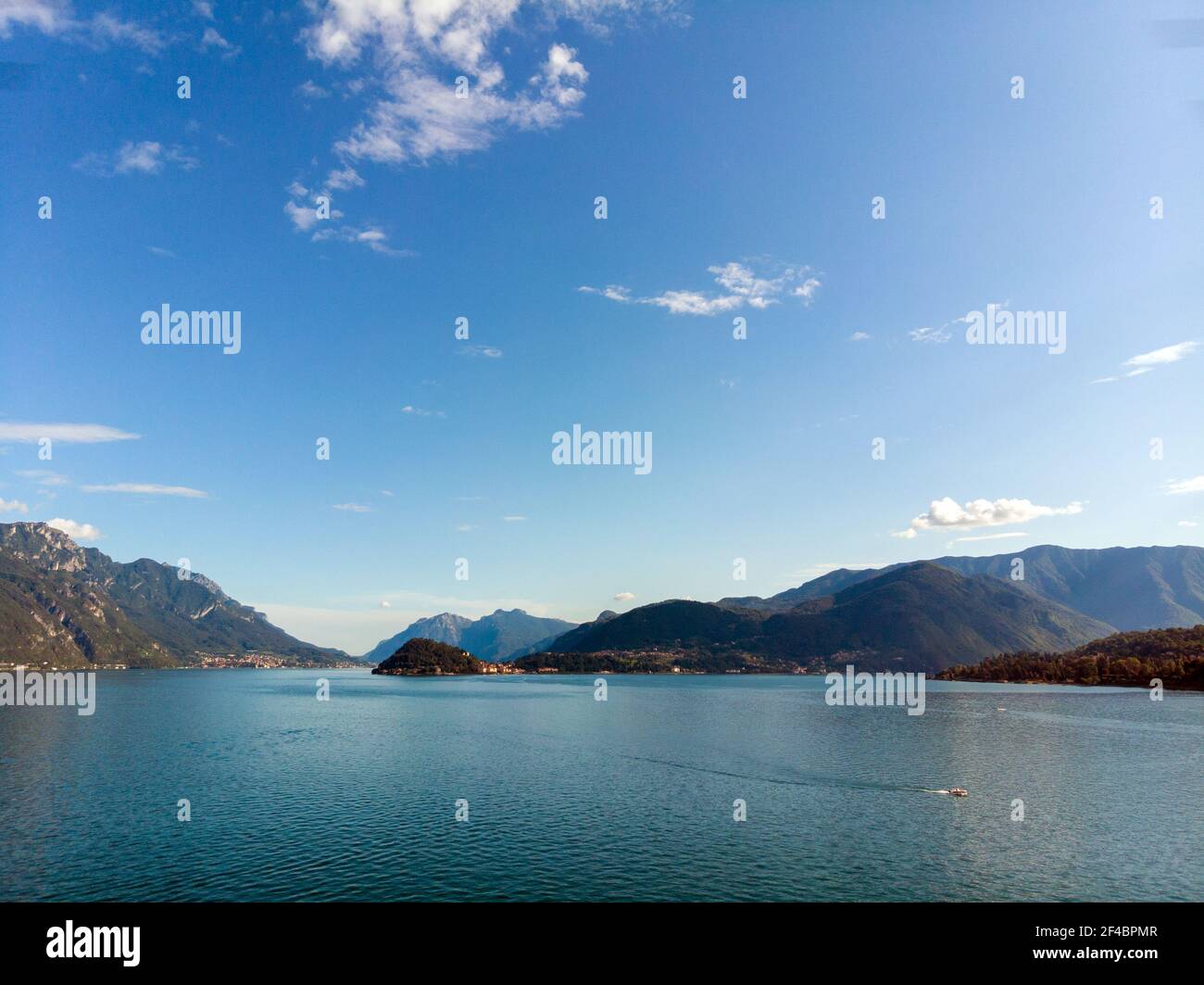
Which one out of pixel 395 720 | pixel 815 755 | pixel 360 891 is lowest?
pixel 395 720

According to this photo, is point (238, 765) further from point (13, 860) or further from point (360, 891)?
point (360, 891)

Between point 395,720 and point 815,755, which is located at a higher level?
point 815,755

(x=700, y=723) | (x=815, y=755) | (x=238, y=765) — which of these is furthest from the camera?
(x=700, y=723)

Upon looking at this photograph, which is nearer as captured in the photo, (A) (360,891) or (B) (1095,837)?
(A) (360,891)
